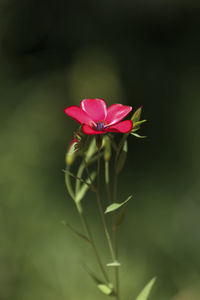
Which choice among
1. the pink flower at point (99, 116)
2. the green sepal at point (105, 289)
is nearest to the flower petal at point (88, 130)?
the pink flower at point (99, 116)

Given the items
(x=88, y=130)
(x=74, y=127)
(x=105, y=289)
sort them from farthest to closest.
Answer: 1. (x=74, y=127)
2. (x=105, y=289)
3. (x=88, y=130)

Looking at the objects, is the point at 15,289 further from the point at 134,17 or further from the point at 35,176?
the point at 134,17

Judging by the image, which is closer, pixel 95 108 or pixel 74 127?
pixel 95 108

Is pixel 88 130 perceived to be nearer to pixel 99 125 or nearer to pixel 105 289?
pixel 99 125

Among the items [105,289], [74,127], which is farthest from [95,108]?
[74,127]

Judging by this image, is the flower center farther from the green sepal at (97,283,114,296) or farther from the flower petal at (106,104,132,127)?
the green sepal at (97,283,114,296)

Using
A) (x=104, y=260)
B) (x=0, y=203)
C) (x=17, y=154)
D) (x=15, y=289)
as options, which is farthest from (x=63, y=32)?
(x=15, y=289)

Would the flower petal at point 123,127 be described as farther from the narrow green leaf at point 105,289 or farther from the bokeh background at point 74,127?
the bokeh background at point 74,127

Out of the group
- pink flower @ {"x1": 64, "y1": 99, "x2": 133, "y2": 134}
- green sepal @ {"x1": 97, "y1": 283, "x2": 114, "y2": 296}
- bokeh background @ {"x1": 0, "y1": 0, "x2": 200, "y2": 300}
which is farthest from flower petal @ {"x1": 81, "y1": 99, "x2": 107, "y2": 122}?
bokeh background @ {"x1": 0, "y1": 0, "x2": 200, "y2": 300}
